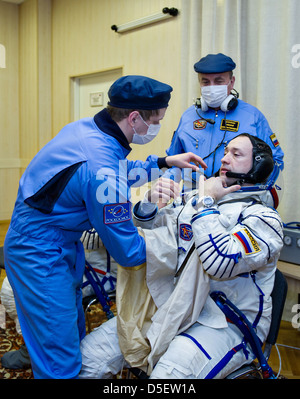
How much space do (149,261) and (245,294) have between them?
0.38 meters

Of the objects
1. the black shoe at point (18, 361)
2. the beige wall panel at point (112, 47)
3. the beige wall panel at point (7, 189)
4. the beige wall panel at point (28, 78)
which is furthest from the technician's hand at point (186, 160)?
the beige wall panel at point (7, 189)

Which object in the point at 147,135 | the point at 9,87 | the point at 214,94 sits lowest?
the point at 147,135

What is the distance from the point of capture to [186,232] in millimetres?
1518

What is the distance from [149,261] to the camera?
1.41 meters

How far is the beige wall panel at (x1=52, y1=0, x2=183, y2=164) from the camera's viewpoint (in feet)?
12.6

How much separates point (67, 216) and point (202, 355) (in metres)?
0.66

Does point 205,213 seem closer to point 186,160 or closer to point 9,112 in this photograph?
point 186,160

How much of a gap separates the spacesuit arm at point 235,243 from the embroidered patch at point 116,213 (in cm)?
25

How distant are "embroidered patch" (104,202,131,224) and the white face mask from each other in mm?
1346

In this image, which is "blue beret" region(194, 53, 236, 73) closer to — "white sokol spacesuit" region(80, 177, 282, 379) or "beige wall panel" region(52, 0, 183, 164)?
"white sokol spacesuit" region(80, 177, 282, 379)

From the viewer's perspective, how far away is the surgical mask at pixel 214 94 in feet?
7.71

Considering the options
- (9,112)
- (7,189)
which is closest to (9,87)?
(9,112)
